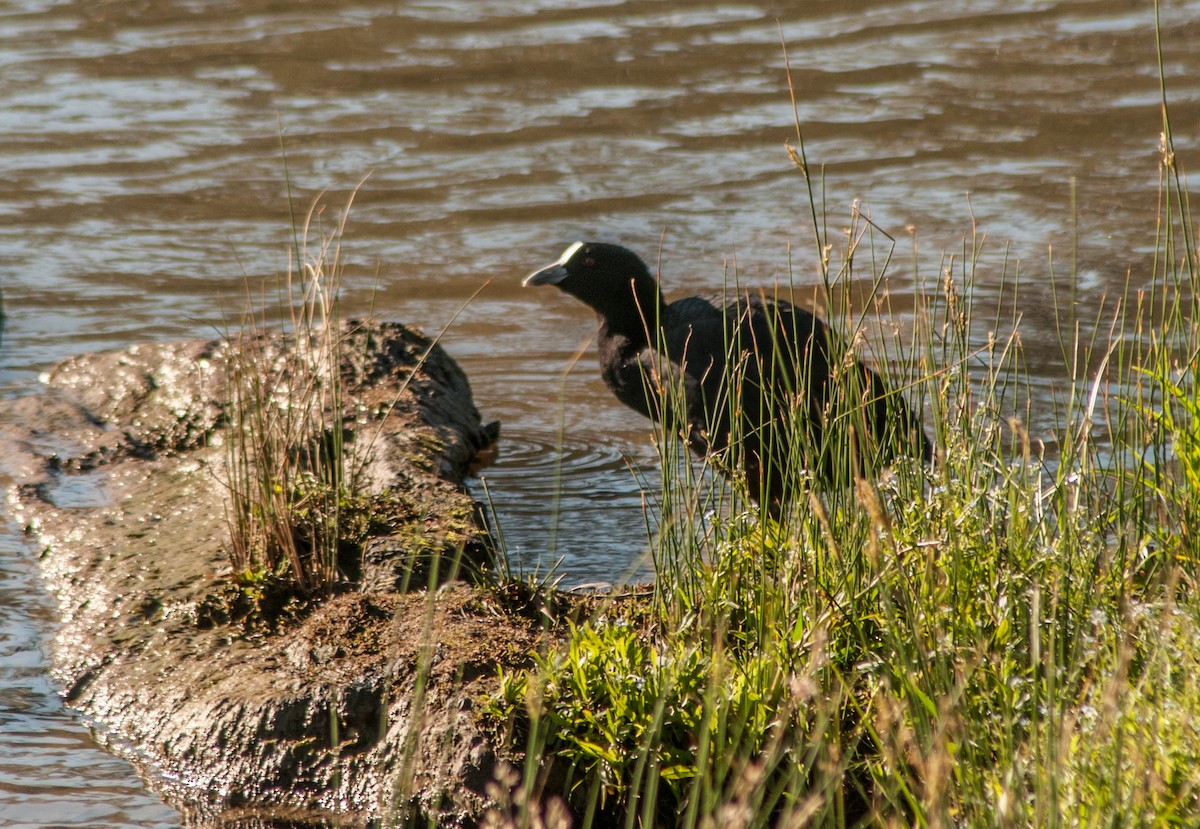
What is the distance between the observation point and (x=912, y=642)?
3.30 meters

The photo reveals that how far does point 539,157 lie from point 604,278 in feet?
13.9

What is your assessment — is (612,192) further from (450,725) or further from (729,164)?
(450,725)

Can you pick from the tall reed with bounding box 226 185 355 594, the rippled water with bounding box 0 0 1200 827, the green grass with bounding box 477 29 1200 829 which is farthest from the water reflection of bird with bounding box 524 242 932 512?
the tall reed with bounding box 226 185 355 594

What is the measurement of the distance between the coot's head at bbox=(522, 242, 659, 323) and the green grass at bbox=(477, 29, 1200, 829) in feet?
6.86

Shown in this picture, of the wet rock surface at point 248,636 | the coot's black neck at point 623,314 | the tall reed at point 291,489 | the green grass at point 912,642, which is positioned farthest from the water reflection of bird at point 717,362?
the tall reed at point 291,489

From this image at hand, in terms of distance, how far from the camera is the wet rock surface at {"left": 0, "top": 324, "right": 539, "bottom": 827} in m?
3.65

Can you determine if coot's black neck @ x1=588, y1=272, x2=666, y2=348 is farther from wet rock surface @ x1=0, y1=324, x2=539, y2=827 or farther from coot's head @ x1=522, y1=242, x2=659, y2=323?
wet rock surface @ x1=0, y1=324, x2=539, y2=827

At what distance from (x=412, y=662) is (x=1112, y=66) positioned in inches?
372

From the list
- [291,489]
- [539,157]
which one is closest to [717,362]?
[291,489]

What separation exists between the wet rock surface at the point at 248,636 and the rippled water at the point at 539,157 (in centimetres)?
42

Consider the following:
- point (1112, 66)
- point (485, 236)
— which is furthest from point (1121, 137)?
point (485, 236)

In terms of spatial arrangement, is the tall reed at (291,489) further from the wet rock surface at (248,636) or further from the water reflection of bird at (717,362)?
the water reflection of bird at (717,362)

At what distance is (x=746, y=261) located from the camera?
838 centimetres

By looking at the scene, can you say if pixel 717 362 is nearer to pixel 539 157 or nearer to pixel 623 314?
pixel 623 314
